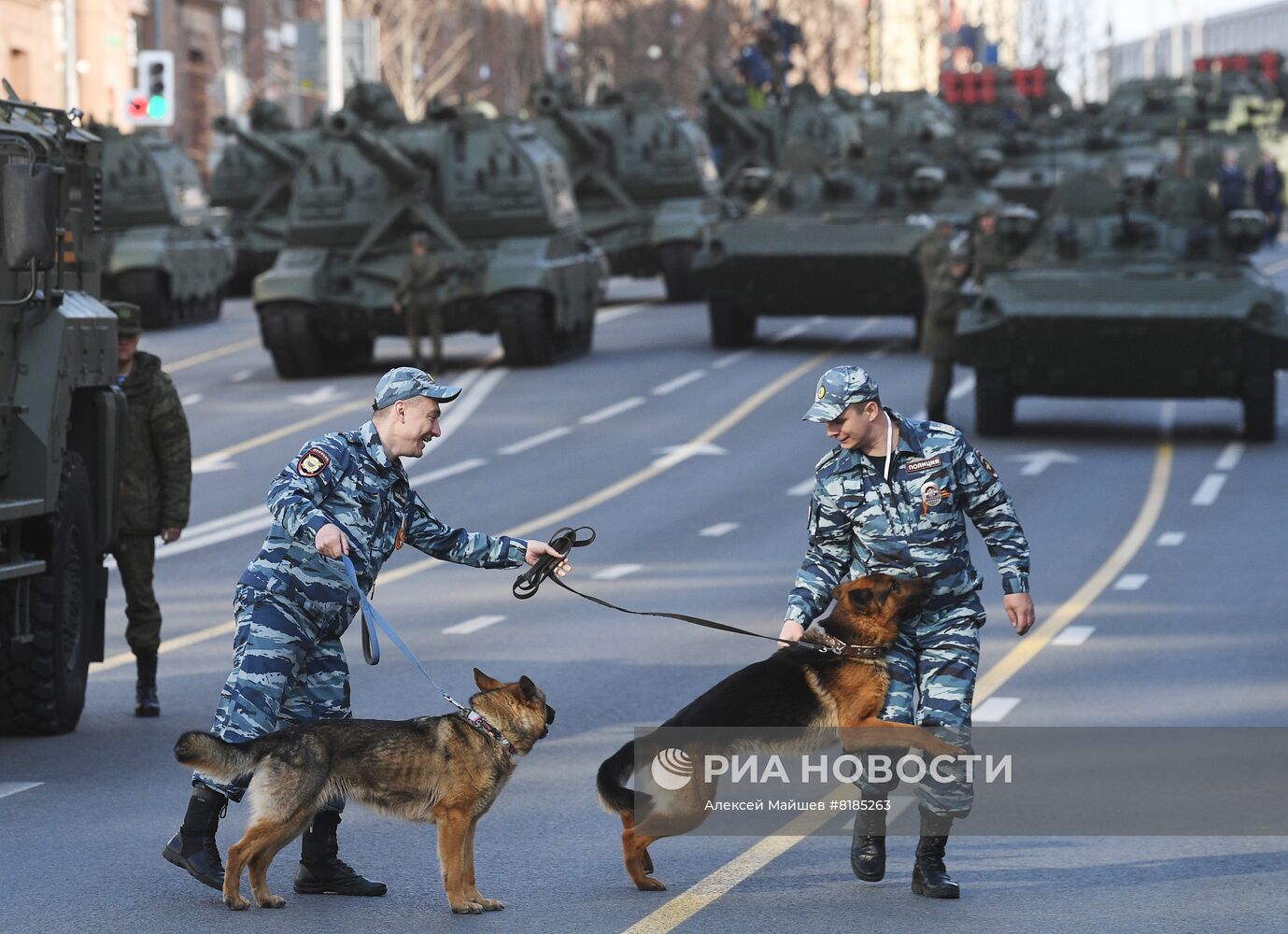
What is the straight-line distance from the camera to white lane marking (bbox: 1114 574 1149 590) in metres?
16.8

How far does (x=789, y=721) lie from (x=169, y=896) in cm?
212

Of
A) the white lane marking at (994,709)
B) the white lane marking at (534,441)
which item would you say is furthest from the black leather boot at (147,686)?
the white lane marking at (534,441)

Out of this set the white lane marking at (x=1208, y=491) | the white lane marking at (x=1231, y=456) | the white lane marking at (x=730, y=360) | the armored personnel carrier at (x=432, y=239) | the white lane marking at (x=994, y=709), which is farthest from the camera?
the white lane marking at (x=730, y=360)

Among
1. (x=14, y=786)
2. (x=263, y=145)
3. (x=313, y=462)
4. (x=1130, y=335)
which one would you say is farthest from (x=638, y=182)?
(x=313, y=462)

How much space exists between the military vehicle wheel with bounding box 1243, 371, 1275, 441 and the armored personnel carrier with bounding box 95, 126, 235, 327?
18.3 m

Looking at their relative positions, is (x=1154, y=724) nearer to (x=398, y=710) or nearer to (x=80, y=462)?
(x=398, y=710)

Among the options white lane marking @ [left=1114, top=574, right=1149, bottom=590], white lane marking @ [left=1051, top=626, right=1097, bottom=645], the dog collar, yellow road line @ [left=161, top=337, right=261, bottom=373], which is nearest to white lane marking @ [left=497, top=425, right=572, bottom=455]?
yellow road line @ [left=161, top=337, right=261, bottom=373]

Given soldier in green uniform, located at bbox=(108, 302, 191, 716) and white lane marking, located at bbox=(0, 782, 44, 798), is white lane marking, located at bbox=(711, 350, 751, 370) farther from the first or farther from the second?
white lane marking, located at bbox=(0, 782, 44, 798)

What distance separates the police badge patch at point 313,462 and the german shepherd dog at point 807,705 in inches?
50.7

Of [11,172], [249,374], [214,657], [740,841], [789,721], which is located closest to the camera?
[789,721]

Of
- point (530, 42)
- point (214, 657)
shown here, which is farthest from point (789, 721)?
point (530, 42)

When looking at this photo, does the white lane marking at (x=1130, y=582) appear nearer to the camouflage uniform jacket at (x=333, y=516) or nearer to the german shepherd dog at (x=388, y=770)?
the camouflage uniform jacket at (x=333, y=516)

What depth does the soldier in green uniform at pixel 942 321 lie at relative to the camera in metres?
25.4

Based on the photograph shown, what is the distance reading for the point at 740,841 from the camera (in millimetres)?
9570
